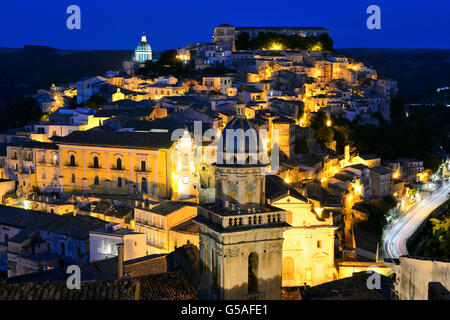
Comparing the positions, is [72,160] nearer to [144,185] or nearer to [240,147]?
[144,185]

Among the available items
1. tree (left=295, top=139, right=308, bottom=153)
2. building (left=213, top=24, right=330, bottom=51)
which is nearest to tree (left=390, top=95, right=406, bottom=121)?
building (left=213, top=24, right=330, bottom=51)

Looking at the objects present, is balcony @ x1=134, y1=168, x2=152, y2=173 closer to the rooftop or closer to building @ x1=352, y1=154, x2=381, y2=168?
the rooftop

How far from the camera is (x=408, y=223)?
45.5 meters

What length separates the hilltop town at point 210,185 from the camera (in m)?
15.2

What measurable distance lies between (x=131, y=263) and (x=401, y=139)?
149 ft

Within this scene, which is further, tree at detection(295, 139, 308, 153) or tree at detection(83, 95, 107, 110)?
tree at detection(83, 95, 107, 110)

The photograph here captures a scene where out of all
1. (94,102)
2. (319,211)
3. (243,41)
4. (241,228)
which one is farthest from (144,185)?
(243,41)

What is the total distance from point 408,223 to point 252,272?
33.6m

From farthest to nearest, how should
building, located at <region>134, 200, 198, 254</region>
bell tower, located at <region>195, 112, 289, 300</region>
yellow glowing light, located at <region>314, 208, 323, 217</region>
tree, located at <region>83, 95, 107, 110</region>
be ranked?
1. tree, located at <region>83, 95, 107, 110</region>
2. yellow glowing light, located at <region>314, 208, 323, 217</region>
3. building, located at <region>134, 200, 198, 254</region>
4. bell tower, located at <region>195, 112, 289, 300</region>

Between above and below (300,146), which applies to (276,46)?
above

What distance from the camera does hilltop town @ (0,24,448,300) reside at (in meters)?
15.2

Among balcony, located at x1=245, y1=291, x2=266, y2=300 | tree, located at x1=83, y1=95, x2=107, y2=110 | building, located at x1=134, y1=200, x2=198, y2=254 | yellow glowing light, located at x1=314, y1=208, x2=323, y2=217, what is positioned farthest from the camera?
tree, located at x1=83, y1=95, x2=107, y2=110

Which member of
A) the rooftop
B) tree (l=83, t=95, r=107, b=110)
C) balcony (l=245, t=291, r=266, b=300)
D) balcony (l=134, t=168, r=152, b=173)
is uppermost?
tree (l=83, t=95, r=107, b=110)
